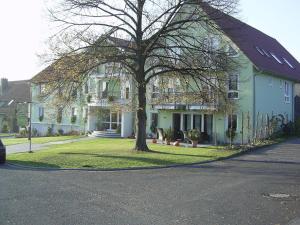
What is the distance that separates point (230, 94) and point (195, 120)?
12.8 feet

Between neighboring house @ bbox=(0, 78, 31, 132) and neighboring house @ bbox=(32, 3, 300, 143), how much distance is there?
25319 mm

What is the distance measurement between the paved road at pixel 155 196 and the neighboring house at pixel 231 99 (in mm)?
9513

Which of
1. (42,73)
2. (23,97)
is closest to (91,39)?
(42,73)

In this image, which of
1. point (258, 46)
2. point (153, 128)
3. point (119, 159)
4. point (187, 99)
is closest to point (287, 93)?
point (258, 46)

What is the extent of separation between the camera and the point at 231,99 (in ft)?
109

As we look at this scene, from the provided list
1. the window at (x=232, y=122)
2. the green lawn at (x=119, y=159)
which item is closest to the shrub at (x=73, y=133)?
the window at (x=232, y=122)

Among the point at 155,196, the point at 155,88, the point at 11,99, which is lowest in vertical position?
the point at 155,196

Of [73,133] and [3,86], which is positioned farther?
[3,86]

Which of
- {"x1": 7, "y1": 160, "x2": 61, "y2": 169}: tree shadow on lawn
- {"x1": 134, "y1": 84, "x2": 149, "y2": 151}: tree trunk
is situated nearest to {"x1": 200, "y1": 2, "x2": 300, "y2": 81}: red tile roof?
{"x1": 134, "y1": 84, "x2": 149, "y2": 151}: tree trunk

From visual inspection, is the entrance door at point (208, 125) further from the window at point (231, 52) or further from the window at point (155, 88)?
the window at point (231, 52)

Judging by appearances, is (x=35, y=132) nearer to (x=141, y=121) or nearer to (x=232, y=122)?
(x=232, y=122)

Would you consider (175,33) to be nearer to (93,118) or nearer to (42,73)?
(42,73)

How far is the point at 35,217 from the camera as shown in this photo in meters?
9.52

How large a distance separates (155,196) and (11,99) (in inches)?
2573
